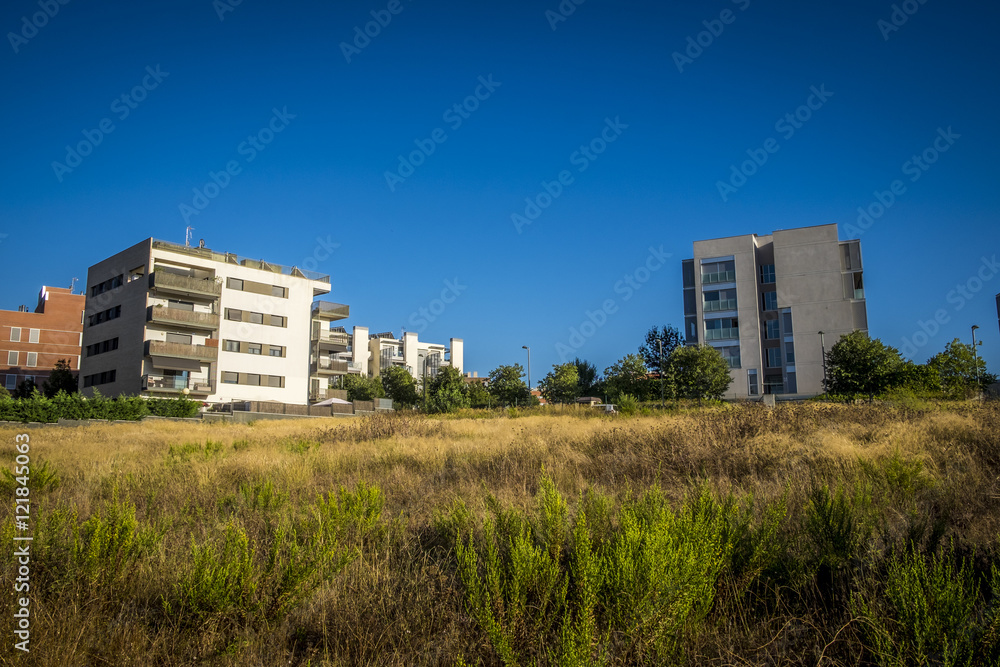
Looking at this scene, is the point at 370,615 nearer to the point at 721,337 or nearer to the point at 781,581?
the point at 781,581

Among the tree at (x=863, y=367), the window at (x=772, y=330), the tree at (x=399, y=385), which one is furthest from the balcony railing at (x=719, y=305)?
the tree at (x=399, y=385)

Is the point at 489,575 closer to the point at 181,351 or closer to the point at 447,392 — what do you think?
the point at 447,392

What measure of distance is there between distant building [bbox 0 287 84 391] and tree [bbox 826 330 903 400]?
255 feet

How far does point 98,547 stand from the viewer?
14.8 ft

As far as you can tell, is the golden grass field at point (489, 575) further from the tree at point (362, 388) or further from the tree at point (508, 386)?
the tree at point (362, 388)

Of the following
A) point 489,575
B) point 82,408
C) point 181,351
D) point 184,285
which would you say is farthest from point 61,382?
point 489,575

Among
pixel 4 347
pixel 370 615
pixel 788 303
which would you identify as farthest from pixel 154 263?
pixel 788 303

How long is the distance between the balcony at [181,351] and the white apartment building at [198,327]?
7 cm

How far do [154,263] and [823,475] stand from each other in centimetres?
5057

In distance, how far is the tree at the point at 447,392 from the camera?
35575mm

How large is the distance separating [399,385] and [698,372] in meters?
40.1

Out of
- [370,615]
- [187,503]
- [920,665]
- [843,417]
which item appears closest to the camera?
[920,665]

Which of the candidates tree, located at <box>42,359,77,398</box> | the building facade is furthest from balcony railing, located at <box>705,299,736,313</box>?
tree, located at <box>42,359,77,398</box>

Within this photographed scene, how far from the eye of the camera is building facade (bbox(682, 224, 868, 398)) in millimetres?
54625
